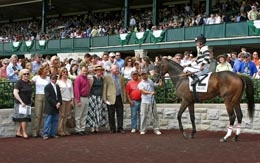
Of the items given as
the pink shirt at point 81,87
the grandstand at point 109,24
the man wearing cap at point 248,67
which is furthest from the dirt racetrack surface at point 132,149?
the grandstand at point 109,24

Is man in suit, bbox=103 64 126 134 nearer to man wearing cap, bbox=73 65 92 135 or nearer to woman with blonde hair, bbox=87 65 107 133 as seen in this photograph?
woman with blonde hair, bbox=87 65 107 133

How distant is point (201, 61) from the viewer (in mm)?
12414

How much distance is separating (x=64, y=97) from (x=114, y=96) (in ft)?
5.04

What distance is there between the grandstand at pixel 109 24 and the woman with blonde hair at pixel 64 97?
49.2 ft

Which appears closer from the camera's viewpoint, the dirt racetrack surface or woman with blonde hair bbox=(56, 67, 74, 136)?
Answer: the dirt racetrack surface

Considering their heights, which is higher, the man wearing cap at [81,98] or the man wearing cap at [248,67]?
the man wearing cap at [248,67]

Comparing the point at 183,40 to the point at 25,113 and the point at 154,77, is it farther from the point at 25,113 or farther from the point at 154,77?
the point at 25,113

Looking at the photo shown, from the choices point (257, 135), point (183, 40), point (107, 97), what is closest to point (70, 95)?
point (107, 97)

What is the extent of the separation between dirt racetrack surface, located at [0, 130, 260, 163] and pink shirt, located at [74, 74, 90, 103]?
118 cm

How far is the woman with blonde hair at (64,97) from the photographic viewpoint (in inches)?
524

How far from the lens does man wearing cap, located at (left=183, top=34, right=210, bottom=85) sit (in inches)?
488

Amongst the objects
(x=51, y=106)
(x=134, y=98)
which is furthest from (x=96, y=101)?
(x=51, y=106)

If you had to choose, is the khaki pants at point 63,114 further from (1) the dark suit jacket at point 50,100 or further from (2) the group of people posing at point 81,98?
(1) the dark suit jacket at point 50,100

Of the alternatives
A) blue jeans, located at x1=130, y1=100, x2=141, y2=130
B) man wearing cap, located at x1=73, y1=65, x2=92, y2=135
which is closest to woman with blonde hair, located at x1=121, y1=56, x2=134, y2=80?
blue jeans, located at x1=130, y1=100, x2=141, y2=130
